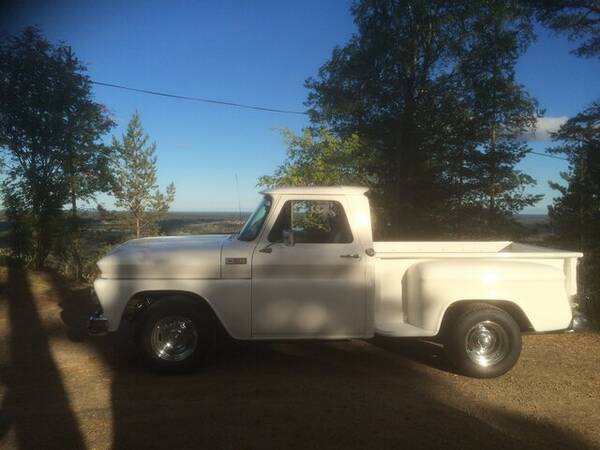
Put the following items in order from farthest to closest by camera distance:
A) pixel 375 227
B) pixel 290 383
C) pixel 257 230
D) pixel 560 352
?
pixel 375 227, pixel 560 352, pixel 257 230, pixel 290 383

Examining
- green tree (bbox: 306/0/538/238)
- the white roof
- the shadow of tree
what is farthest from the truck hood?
Result: green tree (bbox: 306/0/538/238)

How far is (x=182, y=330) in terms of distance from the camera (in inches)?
195

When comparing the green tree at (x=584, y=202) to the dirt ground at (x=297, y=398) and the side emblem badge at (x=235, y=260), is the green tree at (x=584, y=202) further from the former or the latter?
the side emblem badge at (x=235, y=260)

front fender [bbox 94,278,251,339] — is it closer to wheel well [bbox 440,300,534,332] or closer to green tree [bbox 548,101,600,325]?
wheel well [bbox 440,300,534,332]

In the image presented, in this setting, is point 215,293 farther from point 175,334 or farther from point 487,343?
point 487,343

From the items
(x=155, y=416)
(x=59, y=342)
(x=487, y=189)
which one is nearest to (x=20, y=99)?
(x=59, y=342)

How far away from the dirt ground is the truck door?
552mm

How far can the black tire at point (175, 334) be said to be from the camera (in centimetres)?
487

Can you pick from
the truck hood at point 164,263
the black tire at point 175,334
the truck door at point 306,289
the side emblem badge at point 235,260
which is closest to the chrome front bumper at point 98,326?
the black tire at point 175,334

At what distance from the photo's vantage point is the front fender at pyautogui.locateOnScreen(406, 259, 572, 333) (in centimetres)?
484

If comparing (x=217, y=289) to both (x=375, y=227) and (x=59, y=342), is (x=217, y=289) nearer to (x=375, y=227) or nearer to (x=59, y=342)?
(x=59, y=342)

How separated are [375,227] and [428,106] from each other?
18.6 feet

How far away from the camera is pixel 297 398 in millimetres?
4352

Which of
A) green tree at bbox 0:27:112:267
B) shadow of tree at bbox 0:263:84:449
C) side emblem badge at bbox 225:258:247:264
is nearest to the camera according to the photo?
Answer: shadow of tree at bbox 0:263:84:449
